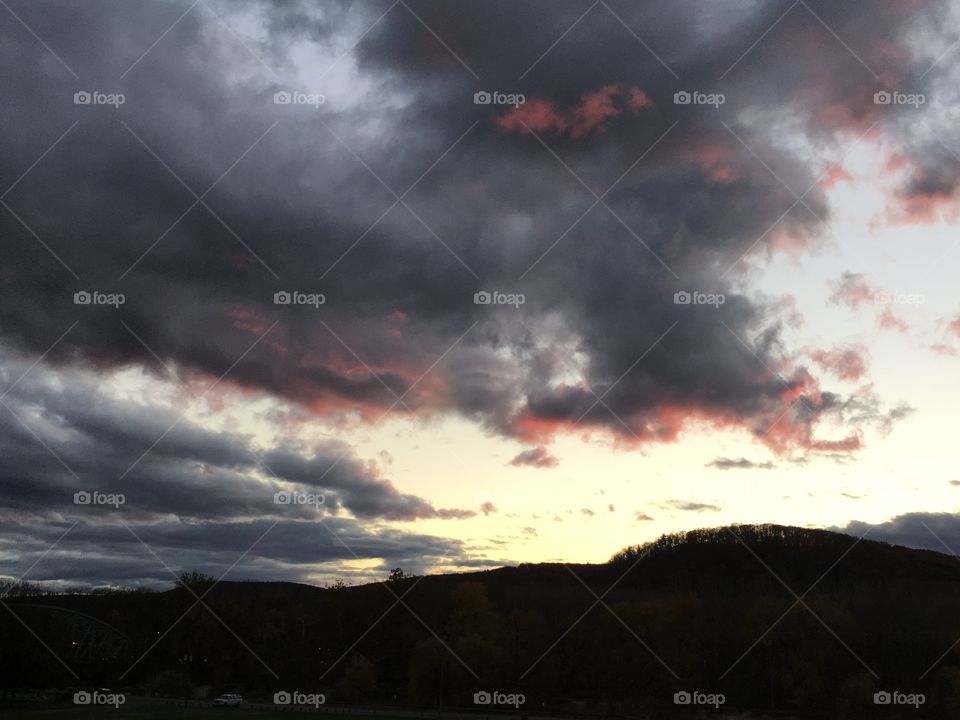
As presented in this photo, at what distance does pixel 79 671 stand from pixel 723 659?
7920cm

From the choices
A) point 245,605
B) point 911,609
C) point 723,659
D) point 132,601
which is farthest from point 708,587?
point 132,601

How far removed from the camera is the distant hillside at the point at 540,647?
292 feet

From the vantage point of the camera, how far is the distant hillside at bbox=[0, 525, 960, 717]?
88.9m

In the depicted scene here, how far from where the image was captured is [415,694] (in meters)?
99.0

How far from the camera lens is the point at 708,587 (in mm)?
181625

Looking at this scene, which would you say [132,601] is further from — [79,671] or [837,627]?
[837,627]

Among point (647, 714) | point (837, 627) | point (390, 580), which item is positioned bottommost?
point (647, 714)

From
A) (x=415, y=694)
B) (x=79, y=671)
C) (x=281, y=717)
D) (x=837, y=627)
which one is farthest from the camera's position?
(x=79, y=671)

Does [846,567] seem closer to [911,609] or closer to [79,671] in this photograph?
[911,609]

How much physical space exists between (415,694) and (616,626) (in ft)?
84.2

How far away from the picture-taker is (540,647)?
4163 inches

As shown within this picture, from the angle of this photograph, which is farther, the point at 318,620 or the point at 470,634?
the point at 318,620

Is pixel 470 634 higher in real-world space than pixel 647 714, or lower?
higher

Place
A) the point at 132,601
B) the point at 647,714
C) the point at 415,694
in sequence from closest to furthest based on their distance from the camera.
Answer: the point at 647,714
the point at 415,694
the point at 132,601
